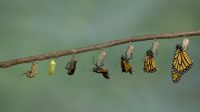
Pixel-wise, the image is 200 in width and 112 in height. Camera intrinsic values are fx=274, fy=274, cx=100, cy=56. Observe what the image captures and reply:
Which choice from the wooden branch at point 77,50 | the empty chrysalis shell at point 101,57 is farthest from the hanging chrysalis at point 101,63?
the wooden branch at point 77,50

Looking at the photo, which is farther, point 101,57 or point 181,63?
point 181,63

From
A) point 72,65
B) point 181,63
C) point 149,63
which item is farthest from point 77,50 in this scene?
point 181,63

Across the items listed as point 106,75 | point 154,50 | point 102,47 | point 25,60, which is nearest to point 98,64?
point 106,75

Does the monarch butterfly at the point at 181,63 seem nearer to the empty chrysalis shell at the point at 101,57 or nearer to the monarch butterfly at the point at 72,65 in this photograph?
the empty chrysalis shell at the point at 101,57

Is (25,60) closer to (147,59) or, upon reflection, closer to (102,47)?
(102,47)

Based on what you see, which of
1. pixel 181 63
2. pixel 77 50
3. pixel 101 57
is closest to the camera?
pixel 77 50

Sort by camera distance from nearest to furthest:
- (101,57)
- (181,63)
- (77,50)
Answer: (77,50) < (101,57) < (181,63)

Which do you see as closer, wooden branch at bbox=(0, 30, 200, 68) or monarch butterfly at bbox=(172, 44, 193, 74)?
wooden branch at bbox=(0, 30, 200, 68)

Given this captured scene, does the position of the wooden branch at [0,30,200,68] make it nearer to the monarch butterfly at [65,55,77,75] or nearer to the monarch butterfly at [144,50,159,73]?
the monarch butterfly at [65,55,77,75]

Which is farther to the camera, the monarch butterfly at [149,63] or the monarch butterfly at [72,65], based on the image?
the monarch butterfly at [149,63]

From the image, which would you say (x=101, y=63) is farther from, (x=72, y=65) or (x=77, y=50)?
(x=77, y=50)

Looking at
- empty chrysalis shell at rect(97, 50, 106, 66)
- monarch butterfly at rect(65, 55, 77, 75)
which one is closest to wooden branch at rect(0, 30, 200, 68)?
empty chrysalis shell at rect(97, 50, 106, 66)
